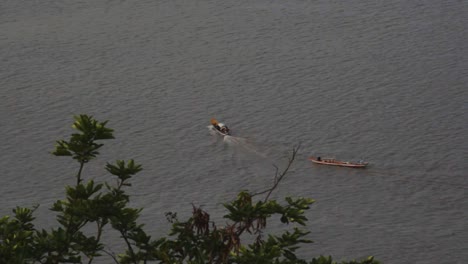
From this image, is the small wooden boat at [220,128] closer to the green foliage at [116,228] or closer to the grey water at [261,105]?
the grey water at [261,105]

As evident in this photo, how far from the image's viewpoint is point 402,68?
13.9 m

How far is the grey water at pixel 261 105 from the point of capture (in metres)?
11.1

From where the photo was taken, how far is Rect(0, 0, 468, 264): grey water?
36.4 ft

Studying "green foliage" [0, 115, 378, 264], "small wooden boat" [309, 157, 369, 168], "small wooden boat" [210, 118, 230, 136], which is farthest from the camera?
"small wooden boat" [210, 118, 230, 136]

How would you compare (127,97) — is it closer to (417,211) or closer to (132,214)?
(417,211)

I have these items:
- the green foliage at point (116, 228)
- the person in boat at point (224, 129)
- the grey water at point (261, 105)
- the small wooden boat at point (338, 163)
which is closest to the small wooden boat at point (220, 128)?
the person in boat at point (224, 129)

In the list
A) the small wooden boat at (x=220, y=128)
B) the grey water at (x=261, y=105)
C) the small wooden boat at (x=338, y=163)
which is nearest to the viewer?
the grey water at (x=261, y=105)

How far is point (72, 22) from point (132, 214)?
448 inches

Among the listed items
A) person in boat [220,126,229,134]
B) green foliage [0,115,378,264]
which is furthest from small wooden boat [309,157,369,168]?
green foliage [0,115,378,264]

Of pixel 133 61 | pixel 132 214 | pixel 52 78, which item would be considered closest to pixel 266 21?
pixel 133 61

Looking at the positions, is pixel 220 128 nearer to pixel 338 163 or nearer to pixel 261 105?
pixel 261 105

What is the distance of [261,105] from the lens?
42.9ft

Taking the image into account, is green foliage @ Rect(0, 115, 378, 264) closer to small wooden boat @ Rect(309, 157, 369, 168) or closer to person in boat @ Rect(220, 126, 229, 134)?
small wooden boat @ Rect(309, 157, 369, 168)

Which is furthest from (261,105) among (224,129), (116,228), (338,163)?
Result: (116,228)
